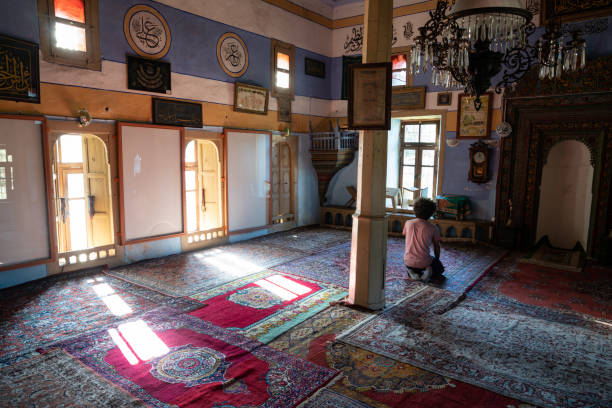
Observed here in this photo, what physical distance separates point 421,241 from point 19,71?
17.2 feet

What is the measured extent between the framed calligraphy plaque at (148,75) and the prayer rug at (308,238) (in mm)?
3241

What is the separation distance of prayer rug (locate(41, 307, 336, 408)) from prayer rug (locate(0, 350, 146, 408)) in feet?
0.25

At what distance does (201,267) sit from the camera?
5.78m

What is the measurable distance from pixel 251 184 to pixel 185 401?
5388 mm

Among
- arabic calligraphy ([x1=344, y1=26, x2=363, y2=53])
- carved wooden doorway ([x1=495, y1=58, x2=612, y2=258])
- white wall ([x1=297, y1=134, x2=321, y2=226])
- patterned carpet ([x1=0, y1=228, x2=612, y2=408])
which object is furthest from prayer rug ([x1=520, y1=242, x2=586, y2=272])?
arabic calligraphy ([x1=344, y1=26, x2=363, y2=53])

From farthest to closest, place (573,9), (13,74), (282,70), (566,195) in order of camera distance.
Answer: (282,70), (566,195), (573,9), (13,74)

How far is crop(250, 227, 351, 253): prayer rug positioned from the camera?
7.19 metres

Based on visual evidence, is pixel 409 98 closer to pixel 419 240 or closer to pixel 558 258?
pixel 558 258

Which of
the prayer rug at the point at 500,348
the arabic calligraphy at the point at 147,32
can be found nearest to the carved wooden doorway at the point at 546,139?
the prayer rug at the point at 500,348

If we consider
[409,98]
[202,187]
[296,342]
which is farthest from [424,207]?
[202,187]

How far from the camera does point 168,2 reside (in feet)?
20.0

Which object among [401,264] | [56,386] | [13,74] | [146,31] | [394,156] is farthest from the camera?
[394,156]

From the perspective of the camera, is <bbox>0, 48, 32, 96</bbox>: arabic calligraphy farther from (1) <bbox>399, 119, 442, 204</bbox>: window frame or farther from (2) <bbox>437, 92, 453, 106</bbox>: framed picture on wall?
(1) <bbox>399, 119, 442, 204</bbox>: window frame

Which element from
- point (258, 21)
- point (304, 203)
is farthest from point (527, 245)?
point (258, 21)
